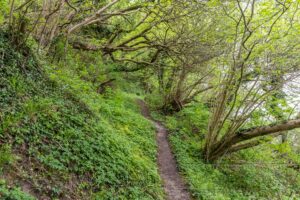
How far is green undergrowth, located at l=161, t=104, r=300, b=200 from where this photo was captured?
24.3ft

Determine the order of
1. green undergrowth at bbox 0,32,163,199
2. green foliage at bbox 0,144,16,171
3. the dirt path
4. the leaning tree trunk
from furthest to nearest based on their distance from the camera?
the leaning tree trunk → the dirt path → green undergrowth at bbox 0,32,163,199 → green foliage at bbox 0,144,16,171

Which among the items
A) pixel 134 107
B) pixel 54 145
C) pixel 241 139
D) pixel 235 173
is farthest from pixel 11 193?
pixel 134 107

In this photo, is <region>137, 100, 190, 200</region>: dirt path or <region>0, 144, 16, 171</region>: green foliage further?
<region>137, 100, 190, 200</region>: dirt path

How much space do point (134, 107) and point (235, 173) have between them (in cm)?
652

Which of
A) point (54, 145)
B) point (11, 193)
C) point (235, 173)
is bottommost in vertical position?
point (235, 173)

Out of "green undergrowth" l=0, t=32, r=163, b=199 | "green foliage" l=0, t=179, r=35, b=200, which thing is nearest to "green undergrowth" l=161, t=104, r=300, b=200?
"green undergrowth" l=0, t=32, r=163, b=199

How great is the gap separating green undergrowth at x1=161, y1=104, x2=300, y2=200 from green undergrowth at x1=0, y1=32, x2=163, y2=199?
1.71 meters

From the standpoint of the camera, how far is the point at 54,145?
427 centimetres

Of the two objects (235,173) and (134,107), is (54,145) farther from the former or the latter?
(134,107)

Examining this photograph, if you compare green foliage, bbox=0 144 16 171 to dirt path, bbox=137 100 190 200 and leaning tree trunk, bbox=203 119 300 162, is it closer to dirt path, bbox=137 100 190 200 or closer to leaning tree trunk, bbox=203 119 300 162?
dirt path, bbox=137 100 190 200

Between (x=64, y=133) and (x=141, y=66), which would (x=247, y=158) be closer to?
(x=141, y=66)

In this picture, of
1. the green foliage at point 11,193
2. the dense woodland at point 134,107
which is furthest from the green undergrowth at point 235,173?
the green foliage at point 11,193

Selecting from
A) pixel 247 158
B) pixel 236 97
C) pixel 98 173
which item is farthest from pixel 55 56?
pixel 247 158

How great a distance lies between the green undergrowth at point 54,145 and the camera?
11.6 ft
